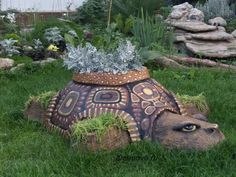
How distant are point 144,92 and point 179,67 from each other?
3.47 meters

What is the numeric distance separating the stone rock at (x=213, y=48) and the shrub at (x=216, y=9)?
2792 mm

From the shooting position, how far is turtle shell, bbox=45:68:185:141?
4.18 meters

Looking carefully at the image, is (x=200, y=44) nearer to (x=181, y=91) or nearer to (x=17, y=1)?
(x=181, y=91)

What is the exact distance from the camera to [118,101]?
4.26 meters

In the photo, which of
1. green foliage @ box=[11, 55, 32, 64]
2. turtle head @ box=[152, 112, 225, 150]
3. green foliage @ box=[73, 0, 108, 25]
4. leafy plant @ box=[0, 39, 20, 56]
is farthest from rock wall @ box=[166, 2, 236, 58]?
turtle head @ box=[152, 112, 225, 150]

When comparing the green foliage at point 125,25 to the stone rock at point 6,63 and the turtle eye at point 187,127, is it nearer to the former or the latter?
the stone rock at point 6,63

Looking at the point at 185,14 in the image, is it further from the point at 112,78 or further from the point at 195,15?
the point at 112,78

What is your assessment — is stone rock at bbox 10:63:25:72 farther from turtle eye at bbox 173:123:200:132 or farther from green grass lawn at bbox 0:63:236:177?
turtle eye at bbox 173:123:200:132

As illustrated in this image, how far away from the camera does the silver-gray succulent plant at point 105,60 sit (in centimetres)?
447

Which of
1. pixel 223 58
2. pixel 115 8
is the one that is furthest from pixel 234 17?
pixel 223 58

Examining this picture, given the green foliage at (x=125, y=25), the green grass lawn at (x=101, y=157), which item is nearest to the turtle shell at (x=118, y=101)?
the green grass lawn at (x=101, y=157)

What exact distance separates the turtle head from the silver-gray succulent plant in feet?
1.94

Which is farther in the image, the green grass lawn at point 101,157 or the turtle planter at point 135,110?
the turtle planter at point 135,110

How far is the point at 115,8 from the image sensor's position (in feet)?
37.0
